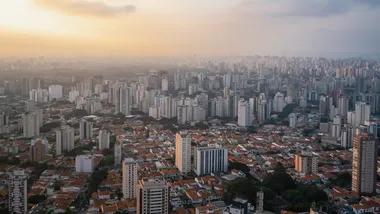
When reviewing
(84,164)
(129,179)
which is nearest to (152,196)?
(129,179)

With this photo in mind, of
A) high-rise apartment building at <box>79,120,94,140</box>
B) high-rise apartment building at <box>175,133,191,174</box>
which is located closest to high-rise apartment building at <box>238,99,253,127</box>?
high-rise apartment building at <box>79,120,94,140</box>

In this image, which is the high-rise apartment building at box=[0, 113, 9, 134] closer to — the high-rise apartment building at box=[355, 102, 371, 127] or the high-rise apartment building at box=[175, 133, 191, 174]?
the high-rise apartment building at box=[175, 133, 191, 174]

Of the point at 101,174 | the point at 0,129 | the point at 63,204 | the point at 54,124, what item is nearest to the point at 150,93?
the point at 54,124

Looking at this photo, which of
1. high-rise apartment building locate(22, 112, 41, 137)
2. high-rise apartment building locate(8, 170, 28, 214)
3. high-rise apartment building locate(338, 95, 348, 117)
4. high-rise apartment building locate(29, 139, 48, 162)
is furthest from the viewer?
high-rise apartment building locate(338, 95, 348, 117)

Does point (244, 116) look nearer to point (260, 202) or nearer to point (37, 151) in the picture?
point (37, 151)

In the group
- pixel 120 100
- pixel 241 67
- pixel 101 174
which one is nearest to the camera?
pixel 101 174

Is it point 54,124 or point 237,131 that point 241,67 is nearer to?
point 237,131
